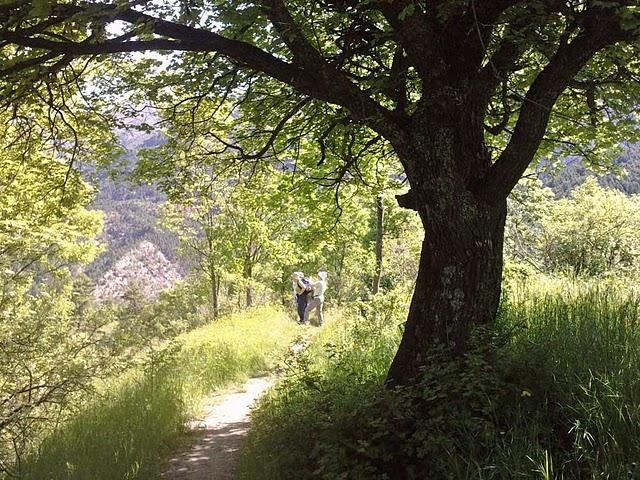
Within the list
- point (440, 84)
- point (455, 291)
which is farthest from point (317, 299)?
point (440, 84)

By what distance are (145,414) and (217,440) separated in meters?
0.98

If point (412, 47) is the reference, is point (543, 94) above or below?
below

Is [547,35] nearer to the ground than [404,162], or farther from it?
farther from it

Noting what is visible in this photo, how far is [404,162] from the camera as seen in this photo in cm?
484

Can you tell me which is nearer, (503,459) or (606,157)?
(503,459)

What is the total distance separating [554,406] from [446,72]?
3.00 m

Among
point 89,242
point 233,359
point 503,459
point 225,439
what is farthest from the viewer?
point 89,242

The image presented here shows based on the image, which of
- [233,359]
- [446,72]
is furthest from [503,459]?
[233,359]

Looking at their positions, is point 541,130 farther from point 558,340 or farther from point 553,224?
point 553,224

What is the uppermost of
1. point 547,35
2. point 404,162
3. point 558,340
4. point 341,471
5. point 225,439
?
point 547,35

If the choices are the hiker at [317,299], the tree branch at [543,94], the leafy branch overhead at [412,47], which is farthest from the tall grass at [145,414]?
the tree branch at [543,94]

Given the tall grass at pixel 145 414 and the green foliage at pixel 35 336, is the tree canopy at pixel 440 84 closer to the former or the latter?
the green foliage at pixel 35 336

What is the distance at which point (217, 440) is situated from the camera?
6.61 meters

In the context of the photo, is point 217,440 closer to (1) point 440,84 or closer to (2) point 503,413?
(2) point 503,413
